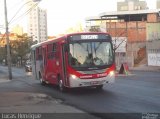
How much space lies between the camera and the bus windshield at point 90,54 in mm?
21859

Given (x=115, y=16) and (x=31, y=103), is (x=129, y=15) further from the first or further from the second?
(x=31, y=103)

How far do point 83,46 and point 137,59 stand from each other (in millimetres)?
52671

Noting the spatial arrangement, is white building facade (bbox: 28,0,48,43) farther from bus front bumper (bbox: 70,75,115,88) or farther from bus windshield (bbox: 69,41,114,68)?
bus front bumper (bbox: 70,75,115,88)

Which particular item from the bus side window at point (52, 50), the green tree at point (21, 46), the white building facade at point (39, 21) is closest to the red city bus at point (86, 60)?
the bus side window at point (52, 50)

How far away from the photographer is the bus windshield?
861 inches

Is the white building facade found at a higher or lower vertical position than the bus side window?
higher

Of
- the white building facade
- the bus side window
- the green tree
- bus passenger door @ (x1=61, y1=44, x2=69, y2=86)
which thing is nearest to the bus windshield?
bus passenger door @ (x1=61, y1=44, x2=69, y2=86)

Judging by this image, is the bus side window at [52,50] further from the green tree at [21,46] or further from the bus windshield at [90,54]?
the green tree at [21,46]

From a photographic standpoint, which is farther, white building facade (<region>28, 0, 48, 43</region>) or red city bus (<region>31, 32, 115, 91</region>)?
white building facade (<region>28, 0, 48, 43</region>)

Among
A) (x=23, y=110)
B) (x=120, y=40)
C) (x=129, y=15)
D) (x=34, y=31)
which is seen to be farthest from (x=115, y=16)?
(x=23, y=110)

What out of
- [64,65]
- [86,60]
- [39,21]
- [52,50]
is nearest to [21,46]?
[39,21]

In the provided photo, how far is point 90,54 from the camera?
2198cm

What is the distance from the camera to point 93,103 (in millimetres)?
17641

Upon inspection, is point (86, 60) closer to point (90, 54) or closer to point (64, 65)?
point (90, 54)
